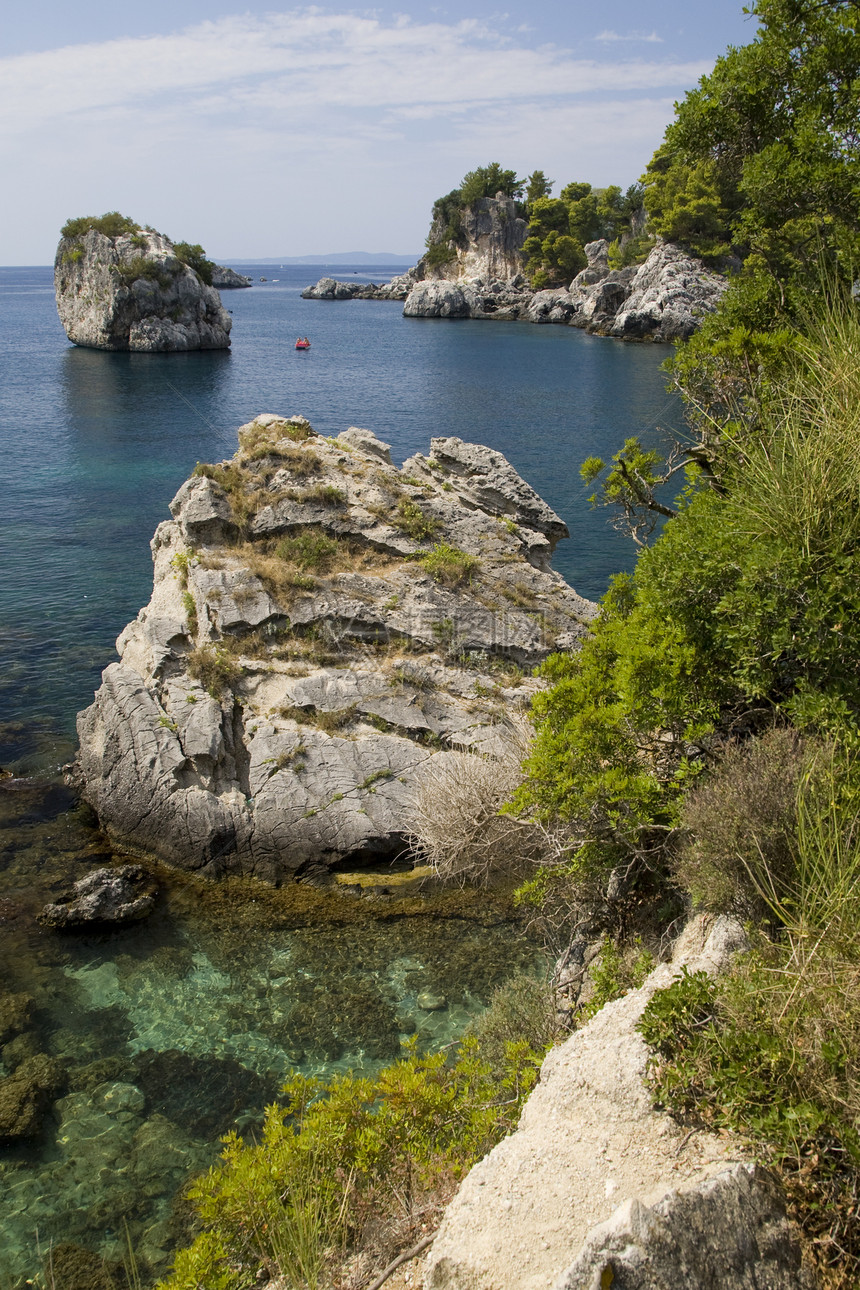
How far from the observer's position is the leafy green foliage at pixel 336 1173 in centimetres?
741

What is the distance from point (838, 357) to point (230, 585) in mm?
16168

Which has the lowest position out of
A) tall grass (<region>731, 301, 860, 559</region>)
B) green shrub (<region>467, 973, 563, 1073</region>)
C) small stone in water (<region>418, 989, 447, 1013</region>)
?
small stone in water (<region>418, 989, 447, 1013</region>)

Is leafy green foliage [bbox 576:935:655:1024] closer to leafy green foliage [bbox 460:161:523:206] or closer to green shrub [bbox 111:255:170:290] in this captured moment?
green shrub [bbox 111:255:170:290]

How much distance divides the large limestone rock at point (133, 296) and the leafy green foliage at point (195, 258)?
1.53m

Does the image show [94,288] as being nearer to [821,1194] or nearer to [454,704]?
[454,704]

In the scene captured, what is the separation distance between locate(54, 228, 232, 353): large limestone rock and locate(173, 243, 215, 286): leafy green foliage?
5.02 feet

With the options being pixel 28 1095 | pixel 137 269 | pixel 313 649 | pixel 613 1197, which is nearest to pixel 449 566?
pixel 313 649

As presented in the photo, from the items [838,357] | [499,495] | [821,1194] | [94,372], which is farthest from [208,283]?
[821,1194]

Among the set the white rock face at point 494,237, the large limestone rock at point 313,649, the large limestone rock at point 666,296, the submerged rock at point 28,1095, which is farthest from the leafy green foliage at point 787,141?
the white rock face at point 494,237

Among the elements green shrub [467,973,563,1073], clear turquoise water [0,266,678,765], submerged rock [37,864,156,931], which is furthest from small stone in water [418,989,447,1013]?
clear turquoise water [0,266,678,765]

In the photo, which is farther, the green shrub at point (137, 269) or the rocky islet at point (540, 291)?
the rocky islet at point (540, 291)

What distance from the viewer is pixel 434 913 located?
1688 cm

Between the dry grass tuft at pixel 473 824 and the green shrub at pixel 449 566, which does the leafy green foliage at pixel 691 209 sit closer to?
the green shrub at pixel 449 566

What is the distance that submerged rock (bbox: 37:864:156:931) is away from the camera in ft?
52.9
